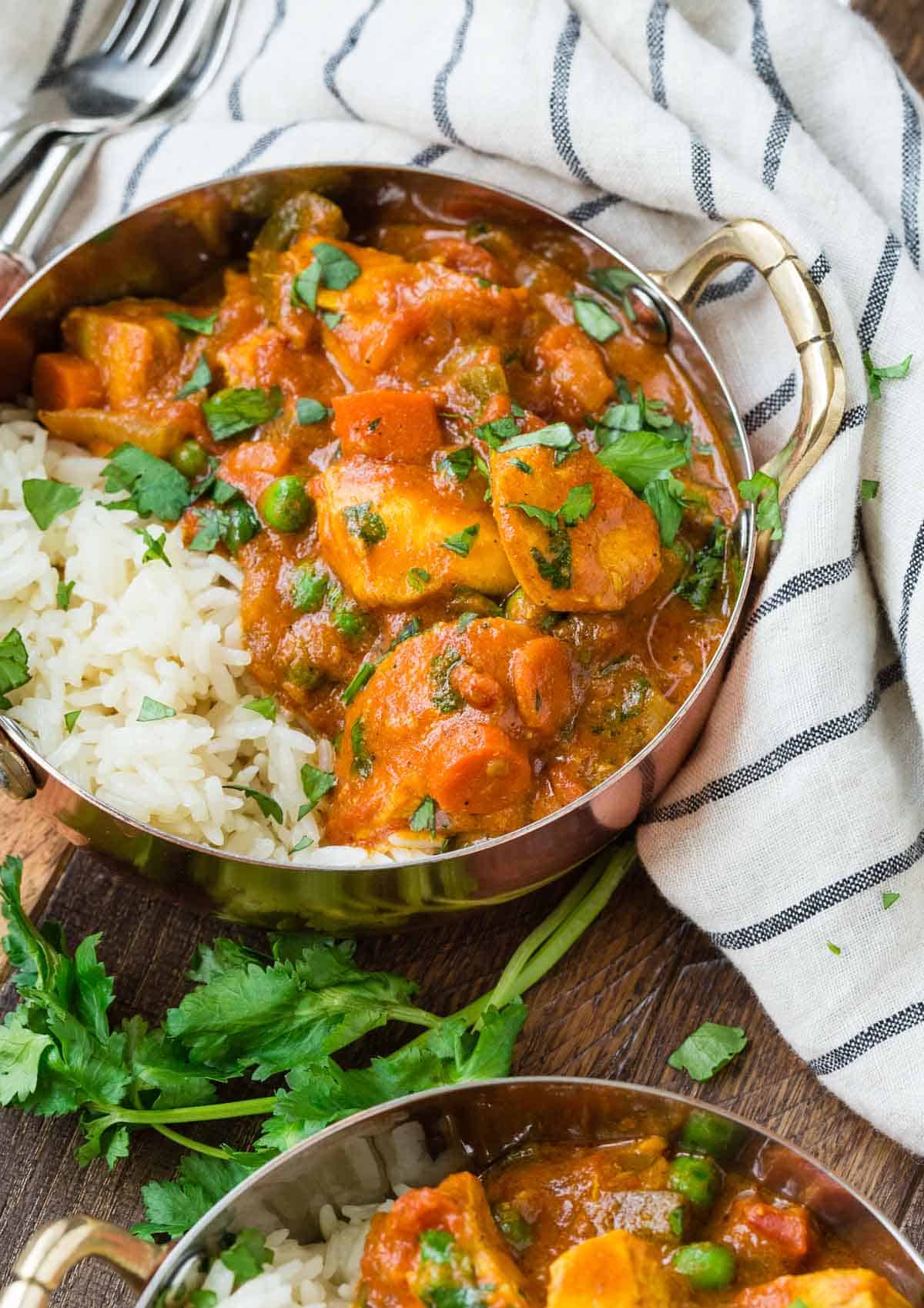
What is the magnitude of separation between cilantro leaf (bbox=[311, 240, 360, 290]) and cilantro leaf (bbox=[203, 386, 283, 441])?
Answer: 287 mm

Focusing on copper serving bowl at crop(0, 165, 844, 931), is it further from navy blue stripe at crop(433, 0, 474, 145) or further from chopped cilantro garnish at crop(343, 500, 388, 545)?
chopped cilantro garnish at crop(343, 500, 388, 545)

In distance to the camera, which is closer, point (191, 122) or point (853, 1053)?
point (853, 1053)

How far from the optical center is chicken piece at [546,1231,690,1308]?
260 cm

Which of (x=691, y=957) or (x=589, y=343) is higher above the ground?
(x=589, y=343)

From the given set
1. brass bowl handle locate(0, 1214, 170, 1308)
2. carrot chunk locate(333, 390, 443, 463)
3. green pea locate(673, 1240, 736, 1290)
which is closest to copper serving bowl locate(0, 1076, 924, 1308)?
brass bowl handle locate(0, 1214, 170, 1308)

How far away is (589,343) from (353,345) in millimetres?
578

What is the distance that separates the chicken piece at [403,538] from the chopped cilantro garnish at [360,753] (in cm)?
28

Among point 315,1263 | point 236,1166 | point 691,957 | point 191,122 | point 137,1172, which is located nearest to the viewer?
point 315,1263

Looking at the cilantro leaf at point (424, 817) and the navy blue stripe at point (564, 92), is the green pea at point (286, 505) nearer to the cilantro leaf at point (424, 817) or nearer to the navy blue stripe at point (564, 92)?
the cilantro leaf at point (424, 817)

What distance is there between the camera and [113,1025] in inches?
137

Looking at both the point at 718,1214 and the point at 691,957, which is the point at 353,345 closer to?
the point at 691,957

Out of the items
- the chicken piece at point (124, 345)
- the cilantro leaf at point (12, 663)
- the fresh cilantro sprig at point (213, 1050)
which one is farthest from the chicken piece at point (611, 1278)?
the chicken piece at point (124, 345)

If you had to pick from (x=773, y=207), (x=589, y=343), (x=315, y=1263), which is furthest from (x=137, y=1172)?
(x=773, y=207)

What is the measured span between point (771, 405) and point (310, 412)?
1131 mm
